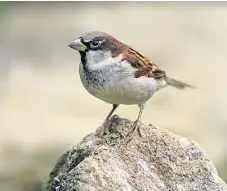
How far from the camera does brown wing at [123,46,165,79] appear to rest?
4.38 meters

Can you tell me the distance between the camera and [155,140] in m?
4.05

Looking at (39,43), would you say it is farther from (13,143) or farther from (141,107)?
(141,107)

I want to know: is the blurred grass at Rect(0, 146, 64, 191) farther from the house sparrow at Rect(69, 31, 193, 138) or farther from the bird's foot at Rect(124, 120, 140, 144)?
the bird's foot at Rect(124, 120, 140, 144)

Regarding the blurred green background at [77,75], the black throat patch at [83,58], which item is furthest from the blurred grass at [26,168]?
the black throat patch at [83,58]

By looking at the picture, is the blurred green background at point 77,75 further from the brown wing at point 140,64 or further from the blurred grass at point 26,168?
the brown wing at point 140,64

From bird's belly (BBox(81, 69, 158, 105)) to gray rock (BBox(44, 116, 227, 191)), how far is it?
146 mm

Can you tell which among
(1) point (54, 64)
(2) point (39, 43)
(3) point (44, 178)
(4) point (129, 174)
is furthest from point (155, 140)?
(2) point (39, 43)

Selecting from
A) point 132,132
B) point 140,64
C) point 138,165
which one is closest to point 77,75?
point 140,64

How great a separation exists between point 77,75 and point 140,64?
496 cm

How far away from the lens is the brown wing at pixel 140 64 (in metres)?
4.38

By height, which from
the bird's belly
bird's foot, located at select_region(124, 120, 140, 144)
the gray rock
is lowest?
the gray rock

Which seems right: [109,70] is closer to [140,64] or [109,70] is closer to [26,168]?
[140,64]

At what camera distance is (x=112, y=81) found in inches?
165

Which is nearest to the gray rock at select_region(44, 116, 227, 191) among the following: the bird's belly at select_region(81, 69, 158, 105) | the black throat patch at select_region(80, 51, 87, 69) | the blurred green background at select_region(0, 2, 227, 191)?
the bird's belly at select_region(81, 69, 158, 105)
